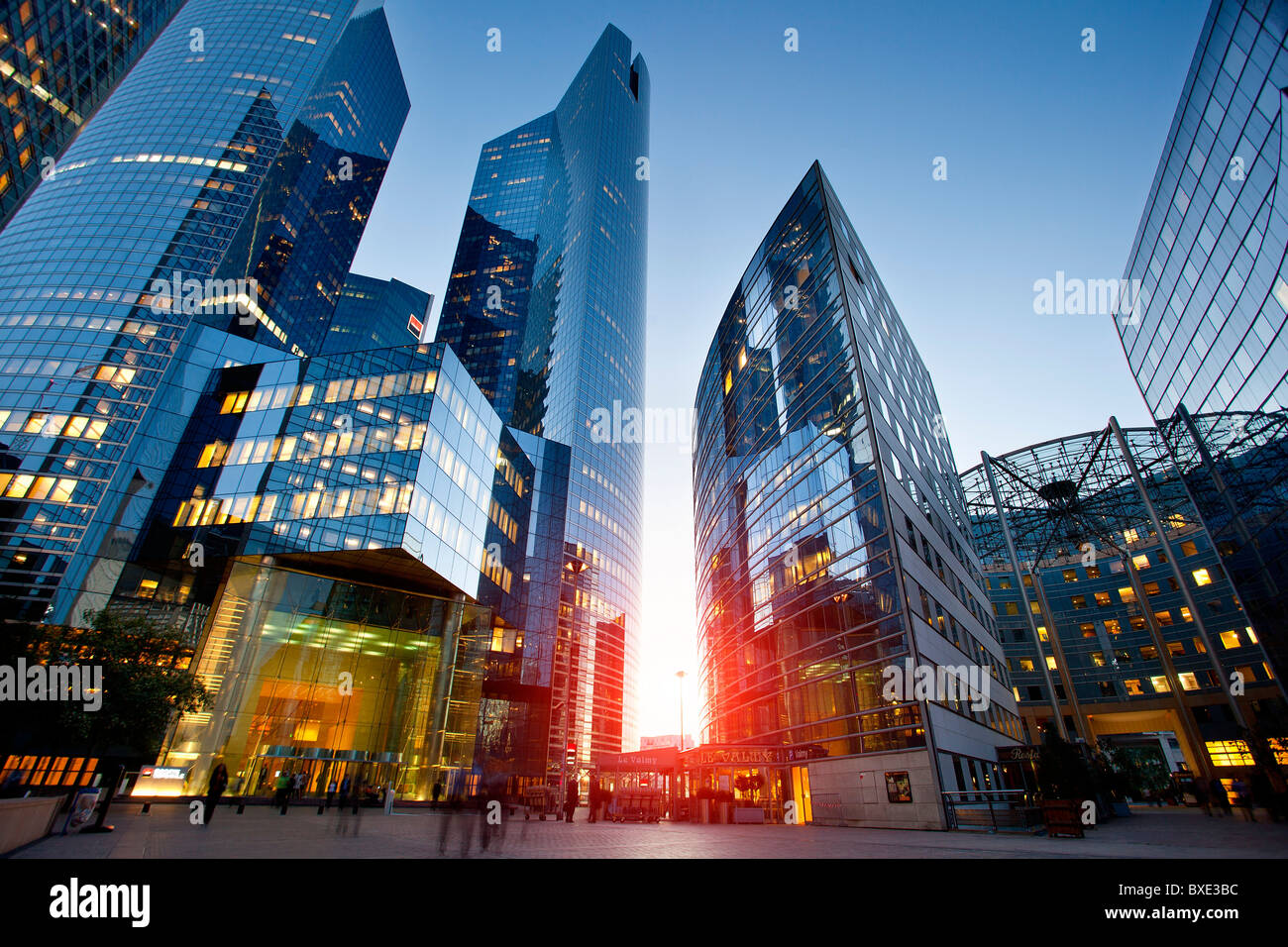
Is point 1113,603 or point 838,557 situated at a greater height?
point 1113,603

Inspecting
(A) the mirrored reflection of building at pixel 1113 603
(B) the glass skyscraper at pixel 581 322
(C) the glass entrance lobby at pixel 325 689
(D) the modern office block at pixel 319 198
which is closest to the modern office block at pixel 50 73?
(C) the glass entrance lobby at pixel 325 689

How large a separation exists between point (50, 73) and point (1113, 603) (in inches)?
4110

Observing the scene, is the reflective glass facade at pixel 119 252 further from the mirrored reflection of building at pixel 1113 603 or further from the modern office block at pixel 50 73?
the mirrored reflection of building at pixel 1113 603

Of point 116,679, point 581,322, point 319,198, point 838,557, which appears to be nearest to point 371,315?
point 319,198

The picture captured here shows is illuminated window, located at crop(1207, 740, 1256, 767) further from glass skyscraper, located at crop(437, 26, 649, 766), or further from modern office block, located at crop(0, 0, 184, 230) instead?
modern office block, located at crop(0, 0, 184, 230)

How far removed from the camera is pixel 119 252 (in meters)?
60.9

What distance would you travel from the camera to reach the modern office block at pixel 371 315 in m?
163

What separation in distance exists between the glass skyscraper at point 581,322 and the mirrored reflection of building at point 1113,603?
55919 millimetres

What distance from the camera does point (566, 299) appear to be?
120 metres

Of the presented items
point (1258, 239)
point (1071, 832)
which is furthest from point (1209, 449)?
point (1071, 832)

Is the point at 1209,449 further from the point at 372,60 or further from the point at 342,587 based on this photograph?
the point at 372,60

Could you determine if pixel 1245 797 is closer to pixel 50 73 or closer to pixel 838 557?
pixel 838 557
